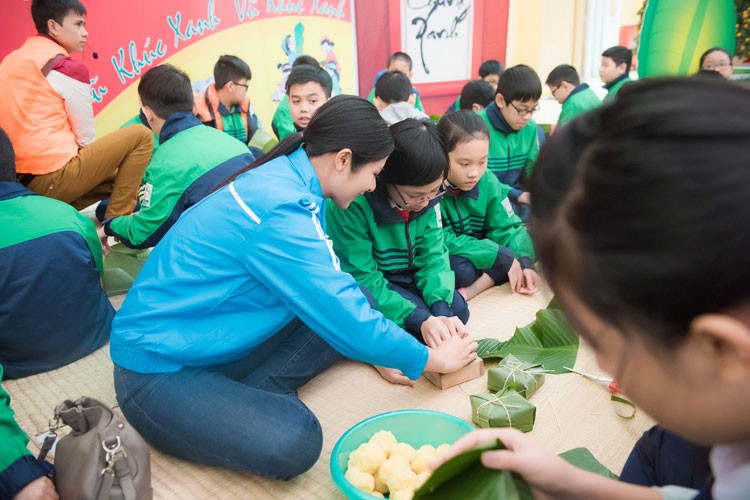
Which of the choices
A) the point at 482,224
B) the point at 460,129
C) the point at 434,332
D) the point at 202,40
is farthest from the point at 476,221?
the point at 202,40

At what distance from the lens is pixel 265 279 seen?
1.23 metres

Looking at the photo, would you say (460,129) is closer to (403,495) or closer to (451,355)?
(451,355)

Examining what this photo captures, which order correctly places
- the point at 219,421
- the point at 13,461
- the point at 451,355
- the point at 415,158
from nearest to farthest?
1. the point at 13,461
2. the point at 219,421
3. the point at 451,355
4. the point at 415,158

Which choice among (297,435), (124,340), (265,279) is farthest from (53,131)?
(297,435)

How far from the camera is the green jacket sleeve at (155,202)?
2127 mm

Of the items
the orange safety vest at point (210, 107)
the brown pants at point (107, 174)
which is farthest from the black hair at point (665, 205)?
the orange safety vest at point (210, 107)

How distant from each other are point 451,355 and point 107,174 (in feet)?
7.13

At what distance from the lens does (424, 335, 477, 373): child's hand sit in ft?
4.68

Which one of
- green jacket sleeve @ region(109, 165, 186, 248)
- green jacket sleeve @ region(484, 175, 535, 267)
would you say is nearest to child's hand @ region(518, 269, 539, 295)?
green jacket sleeve @ region(484, 175, 535, 267)

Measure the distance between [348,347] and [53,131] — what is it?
2.08m

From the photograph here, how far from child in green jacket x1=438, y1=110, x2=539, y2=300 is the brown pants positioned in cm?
169

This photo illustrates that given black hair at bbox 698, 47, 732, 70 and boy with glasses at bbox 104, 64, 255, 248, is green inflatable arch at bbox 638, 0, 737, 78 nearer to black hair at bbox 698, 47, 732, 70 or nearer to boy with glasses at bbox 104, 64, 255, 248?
black hair at bbox 698, 47, 732, 70

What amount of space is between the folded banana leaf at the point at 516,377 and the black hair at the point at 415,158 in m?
0.56

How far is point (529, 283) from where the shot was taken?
2.07m
